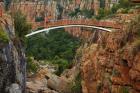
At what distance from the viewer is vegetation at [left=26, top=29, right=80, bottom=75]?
295 ft

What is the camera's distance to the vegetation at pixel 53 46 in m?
89.8

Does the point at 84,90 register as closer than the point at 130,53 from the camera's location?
No

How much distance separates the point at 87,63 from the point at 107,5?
5393 centimetres

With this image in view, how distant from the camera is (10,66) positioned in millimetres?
34375

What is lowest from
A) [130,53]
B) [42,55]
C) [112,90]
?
[42,55]

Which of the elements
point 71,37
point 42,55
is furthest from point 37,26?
point 71,37

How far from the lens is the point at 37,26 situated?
5369 centimetres

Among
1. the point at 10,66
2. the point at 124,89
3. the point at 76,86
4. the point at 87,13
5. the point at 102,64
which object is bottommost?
the point at 76,86

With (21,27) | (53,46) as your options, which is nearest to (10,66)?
(21,27)

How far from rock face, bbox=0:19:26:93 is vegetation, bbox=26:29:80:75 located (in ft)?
156

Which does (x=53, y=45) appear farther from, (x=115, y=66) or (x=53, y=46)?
(x=115, y=66)

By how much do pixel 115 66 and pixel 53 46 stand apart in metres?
60.1

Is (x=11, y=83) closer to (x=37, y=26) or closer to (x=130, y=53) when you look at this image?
(x=130, y=53)

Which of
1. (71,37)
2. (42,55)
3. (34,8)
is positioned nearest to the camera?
(42,55)
